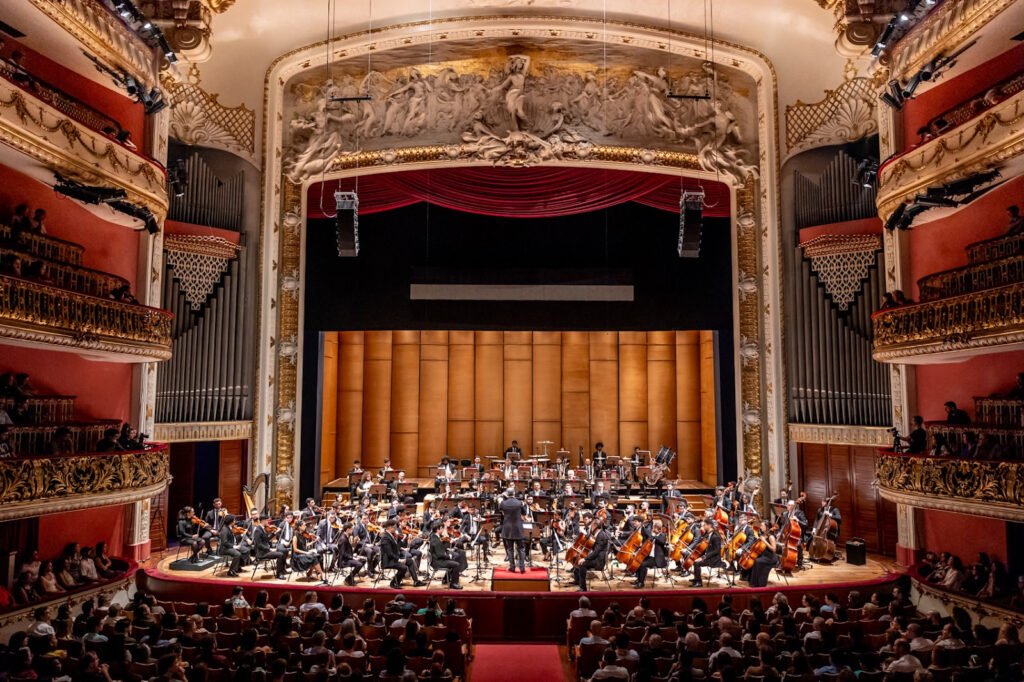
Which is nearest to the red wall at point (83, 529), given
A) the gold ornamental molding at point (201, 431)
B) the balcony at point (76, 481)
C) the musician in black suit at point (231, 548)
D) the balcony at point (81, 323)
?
the balcony at point (76, 481)

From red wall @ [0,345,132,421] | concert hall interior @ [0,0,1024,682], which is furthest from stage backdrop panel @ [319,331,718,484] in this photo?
red wall @ [0,345,132,421]

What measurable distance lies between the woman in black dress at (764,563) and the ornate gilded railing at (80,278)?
9.46 metres

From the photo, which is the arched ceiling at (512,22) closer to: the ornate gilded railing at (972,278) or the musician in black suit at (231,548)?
the ornate gilded railing at (972,278)

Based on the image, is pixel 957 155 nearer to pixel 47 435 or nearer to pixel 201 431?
pixel 47 435

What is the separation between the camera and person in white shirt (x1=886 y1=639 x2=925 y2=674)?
20.3 feet

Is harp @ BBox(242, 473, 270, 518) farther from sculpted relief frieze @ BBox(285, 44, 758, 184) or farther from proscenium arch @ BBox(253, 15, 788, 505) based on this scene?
sculpted relief frieze @ BBox(285, 44, 758, 184)

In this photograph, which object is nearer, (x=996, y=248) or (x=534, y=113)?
(x=996, y=248)

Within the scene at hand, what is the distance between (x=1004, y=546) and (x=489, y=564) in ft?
23.2

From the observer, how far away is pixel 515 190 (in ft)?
50.5

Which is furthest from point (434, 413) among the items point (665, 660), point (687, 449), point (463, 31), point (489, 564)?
point (665, 660)

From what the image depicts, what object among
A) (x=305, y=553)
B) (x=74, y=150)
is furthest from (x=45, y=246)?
(x=305, y=553)

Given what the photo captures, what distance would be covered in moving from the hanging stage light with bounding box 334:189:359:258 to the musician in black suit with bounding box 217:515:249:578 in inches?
180

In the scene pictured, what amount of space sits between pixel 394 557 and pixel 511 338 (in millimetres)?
9904

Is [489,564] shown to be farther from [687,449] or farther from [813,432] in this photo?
[687,449]
